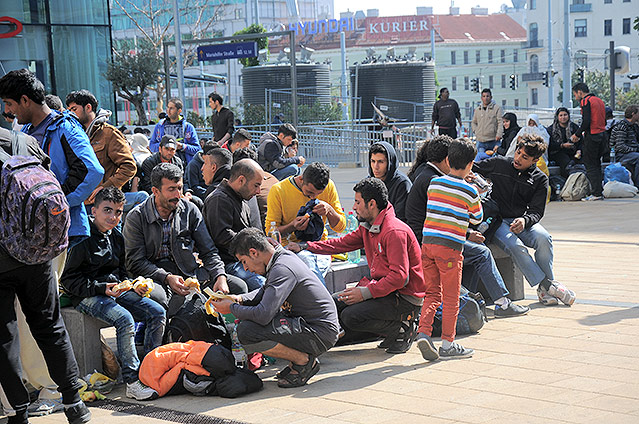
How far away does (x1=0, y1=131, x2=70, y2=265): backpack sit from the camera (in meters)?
4.64

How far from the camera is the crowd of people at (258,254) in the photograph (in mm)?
5469

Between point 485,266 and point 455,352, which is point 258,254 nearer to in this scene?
point 455,352

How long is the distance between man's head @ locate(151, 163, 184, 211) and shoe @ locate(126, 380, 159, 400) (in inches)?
52.0

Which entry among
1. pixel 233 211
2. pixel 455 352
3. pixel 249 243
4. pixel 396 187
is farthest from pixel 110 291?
pixel 396 187

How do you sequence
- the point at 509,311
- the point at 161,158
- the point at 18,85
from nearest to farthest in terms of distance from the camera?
the point at 18,85 → the point at 509,311 → the point at 161,158

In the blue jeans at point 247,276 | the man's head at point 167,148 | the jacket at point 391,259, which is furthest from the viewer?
the man's head at point 167,148

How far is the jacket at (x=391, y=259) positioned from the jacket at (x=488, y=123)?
11.9 m

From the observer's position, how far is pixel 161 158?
10094mm

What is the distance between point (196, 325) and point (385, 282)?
143 cm

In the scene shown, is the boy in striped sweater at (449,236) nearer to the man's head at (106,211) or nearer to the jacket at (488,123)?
the man's head at (106,211)

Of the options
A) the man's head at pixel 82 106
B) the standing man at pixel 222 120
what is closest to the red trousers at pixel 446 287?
the man's head at pixel 82 106

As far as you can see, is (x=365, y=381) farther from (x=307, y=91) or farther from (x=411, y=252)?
(x=307, y=91)

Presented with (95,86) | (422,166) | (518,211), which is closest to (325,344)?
(422,166)

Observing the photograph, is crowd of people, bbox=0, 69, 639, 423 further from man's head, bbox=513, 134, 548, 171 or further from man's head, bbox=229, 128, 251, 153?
man's head, bbox=229, 128, 251, 153
